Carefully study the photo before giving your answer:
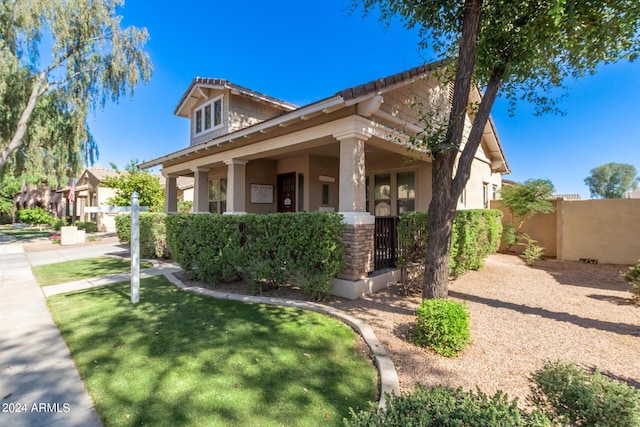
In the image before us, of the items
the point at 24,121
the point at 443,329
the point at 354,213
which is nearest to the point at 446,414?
the point at 443,329

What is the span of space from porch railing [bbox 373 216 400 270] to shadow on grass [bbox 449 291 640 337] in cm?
169

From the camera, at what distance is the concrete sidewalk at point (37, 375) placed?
98.7 inches

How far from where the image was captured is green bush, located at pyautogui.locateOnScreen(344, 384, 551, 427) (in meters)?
1.47

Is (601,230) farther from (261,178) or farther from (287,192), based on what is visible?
(261,178)

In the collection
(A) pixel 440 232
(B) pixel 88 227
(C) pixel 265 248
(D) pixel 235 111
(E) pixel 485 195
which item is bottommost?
(B) pixel 88 227

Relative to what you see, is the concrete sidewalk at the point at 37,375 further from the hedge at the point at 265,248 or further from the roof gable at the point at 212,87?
the roof gable at the point at 212,87

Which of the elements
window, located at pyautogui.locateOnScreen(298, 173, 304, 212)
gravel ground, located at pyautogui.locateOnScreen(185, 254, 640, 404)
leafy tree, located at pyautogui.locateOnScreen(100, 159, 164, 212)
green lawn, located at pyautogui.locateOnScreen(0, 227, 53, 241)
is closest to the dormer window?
window, located at pyautogui.locateOnScreen(298, 173, 304, 212)

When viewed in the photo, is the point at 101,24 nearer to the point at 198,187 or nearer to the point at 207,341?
the point at 198,187

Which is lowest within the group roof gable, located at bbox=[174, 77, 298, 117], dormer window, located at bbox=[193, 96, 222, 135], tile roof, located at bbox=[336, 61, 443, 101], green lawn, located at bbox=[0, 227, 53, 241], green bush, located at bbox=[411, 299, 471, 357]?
green lawn, located at bbox=[0, 227, 53, 241]

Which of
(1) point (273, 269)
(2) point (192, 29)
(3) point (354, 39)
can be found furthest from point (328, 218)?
(2) point (192, 29)

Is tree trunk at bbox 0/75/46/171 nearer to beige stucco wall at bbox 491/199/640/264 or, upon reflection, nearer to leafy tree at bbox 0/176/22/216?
leafy tree at bbox 0/176/22/216

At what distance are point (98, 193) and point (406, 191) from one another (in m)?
24.7

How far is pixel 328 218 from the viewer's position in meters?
5.34

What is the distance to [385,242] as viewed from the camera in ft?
23.1
